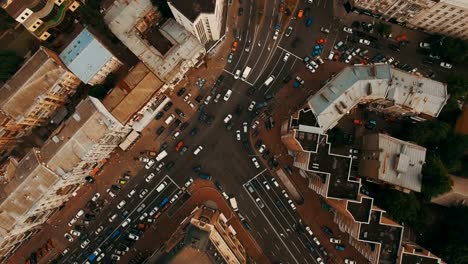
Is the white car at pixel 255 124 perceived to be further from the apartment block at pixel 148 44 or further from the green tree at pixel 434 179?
the green tree at pixel 434 179

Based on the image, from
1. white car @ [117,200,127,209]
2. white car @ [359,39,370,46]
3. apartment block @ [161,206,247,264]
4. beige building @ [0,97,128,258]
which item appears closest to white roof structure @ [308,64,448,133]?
white car @ [359,39,370,46]

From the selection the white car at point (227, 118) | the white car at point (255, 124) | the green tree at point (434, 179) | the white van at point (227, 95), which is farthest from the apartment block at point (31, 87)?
the green tree at point (434, 179)

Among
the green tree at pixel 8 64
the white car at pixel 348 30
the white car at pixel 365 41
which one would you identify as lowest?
the green tree at pixel 8 64

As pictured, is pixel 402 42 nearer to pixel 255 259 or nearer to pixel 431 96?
pixel 431 96

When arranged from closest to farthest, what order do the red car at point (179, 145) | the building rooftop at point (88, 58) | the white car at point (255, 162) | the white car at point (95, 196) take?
the building rooftop at point (88, 58) → the white car at point (255, 162) → the red car at point (179, 145) → the white car at point (95, 196)

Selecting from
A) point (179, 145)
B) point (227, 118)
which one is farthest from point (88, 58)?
point (227, 118)

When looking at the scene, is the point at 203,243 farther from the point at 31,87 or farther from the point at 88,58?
the point at 31,87

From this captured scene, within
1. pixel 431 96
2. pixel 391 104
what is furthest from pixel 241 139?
pixel 431 96
